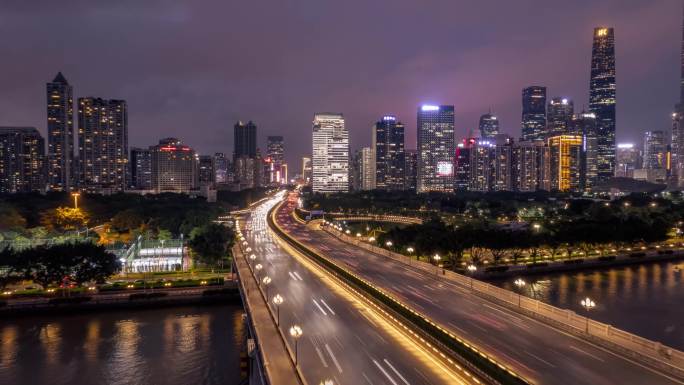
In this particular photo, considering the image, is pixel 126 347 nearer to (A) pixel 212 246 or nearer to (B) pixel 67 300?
(B) pixel 67 300

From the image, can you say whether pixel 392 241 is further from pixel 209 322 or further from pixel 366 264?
pixel 209 322

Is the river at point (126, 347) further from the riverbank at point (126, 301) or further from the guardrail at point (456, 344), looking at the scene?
the guardrail at point (456, 344)

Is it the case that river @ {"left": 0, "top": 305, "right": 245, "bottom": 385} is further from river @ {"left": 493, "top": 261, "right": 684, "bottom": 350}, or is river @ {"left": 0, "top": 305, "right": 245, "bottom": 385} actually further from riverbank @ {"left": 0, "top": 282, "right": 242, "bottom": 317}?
river @ {"left": 493, "top": 261, "right": 684, "bottom": 350}

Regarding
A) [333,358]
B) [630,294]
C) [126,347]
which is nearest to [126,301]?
[126,347]

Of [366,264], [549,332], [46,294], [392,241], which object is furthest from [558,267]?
[46,294]

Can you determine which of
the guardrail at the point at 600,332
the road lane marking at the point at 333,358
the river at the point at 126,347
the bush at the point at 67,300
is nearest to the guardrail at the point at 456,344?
the road lane marking at the point at 333,358

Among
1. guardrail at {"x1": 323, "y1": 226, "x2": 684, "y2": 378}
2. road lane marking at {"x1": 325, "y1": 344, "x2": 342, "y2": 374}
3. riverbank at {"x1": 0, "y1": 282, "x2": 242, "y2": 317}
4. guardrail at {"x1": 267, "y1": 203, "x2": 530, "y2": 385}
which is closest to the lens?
guardrail at {"x1": 267, "y1": 203, "x2": 530, "y2": 385}

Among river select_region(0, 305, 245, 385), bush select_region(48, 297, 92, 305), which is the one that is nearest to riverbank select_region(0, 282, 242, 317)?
bush select_region(48, 297, 92, 305)
